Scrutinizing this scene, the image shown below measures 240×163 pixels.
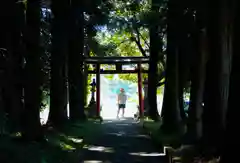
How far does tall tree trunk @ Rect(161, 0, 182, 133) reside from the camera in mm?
17234

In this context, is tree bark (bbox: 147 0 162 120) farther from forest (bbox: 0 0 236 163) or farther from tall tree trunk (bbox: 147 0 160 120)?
forest (bbox: 0 0 236 163)

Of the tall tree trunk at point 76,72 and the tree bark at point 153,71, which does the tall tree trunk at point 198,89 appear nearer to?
the tall tree trunk at point 76,72

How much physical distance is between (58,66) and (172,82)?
4.84m

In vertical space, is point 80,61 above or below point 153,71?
above

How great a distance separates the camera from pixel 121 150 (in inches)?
599

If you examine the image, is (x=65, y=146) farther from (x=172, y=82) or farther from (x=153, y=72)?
(x=153, y=72)

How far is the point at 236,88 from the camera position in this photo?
838 centimetres

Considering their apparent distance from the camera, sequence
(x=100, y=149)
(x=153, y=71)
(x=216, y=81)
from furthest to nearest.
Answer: (x=153, y=71) → (x=100, y=149) → (x=216, y=81)

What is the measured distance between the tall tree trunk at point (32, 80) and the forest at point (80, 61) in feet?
0.08

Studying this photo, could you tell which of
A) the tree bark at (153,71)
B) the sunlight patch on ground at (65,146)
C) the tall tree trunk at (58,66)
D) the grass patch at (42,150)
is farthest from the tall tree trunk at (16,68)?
the tree bark at (153,71)

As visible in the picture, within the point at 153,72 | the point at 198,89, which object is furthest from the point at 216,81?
the point at 153,72

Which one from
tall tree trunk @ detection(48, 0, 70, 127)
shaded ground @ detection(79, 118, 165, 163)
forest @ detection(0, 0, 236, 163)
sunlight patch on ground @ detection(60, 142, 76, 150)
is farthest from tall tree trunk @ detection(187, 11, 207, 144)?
tall tree trunk @ detection(48, 0, 70, 127)

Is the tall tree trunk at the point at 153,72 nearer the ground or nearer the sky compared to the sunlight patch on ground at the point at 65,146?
nearer the sky

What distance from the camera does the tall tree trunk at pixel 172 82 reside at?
17.2m
